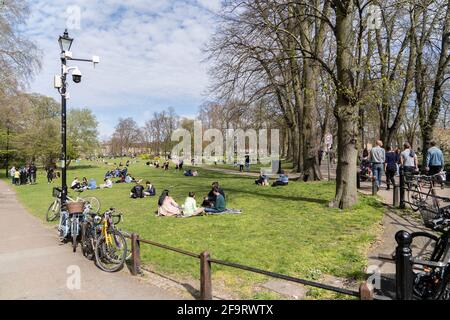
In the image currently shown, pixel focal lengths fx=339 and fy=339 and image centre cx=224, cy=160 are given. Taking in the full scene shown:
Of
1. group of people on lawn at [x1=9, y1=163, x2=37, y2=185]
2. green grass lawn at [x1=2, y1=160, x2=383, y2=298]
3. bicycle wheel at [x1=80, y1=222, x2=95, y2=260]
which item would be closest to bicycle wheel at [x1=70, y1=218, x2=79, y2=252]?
bicycle wheel at [x1=80, y1=222, x2=95, y2=260]

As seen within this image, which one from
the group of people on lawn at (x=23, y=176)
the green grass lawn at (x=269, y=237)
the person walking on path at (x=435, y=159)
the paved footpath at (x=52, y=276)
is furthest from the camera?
the group of people on lawn at (x=23, y=176)

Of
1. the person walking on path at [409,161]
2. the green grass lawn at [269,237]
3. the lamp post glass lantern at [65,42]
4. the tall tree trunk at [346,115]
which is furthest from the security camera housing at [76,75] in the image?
the person walking on path at [409,161]

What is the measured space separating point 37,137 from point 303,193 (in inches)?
1614

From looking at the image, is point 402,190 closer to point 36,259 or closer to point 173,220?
point 173,220

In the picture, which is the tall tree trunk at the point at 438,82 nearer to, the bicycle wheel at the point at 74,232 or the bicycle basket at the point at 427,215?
the bicycle basket at the point at 427,215

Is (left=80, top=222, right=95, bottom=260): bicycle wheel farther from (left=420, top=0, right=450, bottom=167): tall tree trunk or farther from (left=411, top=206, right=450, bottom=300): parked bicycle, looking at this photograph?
(left=420, top=0, right=450, bottom=167): tall tree trunk

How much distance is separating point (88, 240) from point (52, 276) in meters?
1.26

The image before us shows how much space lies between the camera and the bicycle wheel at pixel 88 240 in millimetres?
7269

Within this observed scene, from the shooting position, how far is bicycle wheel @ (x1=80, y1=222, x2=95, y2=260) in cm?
727

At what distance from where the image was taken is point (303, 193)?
15.1m

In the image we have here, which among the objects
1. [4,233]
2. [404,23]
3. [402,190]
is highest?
[404,23]

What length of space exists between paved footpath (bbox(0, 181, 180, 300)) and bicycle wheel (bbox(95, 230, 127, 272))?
210mm

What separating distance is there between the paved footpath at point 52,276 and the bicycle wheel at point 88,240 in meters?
0.17
